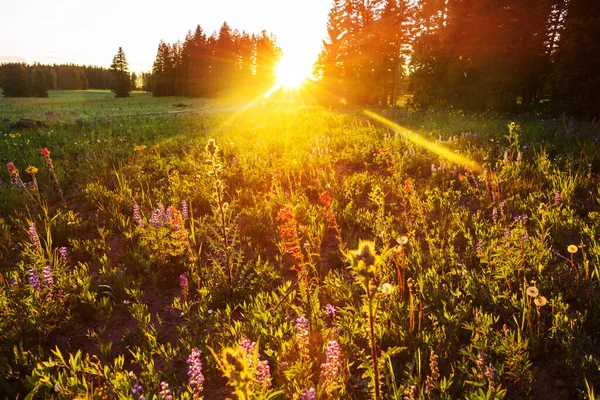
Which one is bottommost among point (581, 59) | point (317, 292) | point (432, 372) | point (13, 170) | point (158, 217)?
point (317, 292)

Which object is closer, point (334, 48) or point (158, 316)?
point (158, 316)

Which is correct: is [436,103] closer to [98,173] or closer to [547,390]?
[98,173]

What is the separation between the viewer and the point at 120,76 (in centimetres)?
7844

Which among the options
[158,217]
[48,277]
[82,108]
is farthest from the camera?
[82,108]

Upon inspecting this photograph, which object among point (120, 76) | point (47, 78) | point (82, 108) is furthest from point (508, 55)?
point (47, 78)

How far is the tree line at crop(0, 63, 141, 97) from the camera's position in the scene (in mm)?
78125

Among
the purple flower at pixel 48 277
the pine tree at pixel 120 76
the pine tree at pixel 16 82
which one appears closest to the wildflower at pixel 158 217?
the purple flower at pixel 48 277

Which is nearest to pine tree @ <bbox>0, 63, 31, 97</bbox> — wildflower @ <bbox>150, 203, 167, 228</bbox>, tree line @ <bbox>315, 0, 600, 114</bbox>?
tree line @ <bbox>315, 0, 600, 114</bbox>

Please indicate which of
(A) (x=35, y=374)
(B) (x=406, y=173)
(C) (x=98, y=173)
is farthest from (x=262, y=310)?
(C) (x=98, y=173)

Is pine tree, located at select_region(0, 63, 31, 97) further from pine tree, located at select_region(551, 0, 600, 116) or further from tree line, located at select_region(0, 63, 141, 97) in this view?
pine tree, located at select_region(551, 0, 600, 116)

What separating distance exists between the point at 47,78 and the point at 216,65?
85091 mm

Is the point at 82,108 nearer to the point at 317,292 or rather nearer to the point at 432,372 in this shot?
the point at 317,292

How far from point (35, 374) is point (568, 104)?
62.7ft

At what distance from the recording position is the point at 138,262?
427cm
